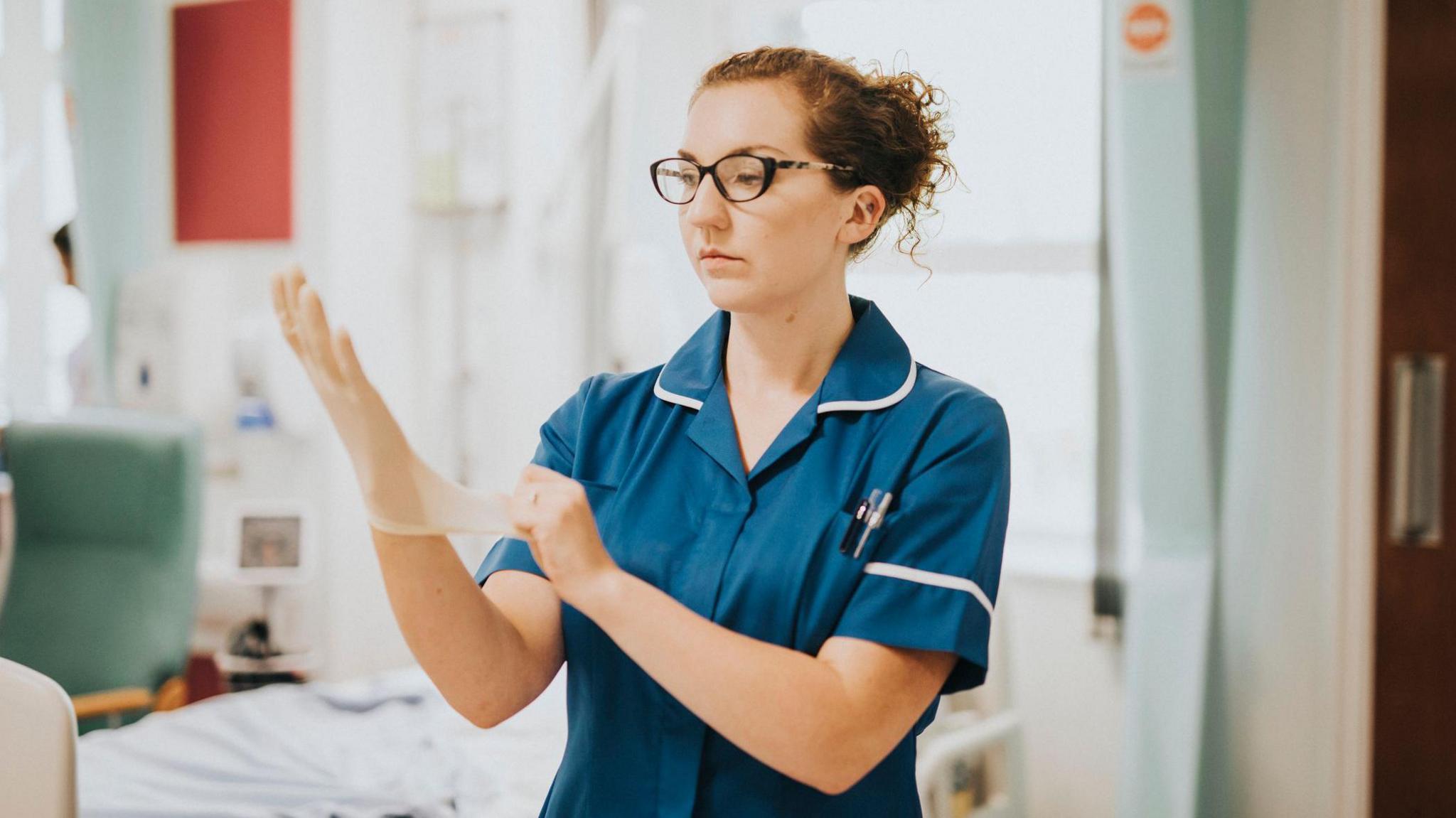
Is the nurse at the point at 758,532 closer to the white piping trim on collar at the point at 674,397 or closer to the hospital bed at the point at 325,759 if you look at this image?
the white piping trim on collar at the point at 674,397

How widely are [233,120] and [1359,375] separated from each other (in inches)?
127

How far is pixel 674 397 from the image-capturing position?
3.84 feet

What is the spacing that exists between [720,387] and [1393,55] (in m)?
1.87

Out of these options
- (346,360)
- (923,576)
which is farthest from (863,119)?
(346,360)

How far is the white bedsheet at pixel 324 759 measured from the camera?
1.94 meters

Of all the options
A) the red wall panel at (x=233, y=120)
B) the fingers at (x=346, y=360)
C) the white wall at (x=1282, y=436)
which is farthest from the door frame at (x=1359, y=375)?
the red wall panel at (x=233, y=120)

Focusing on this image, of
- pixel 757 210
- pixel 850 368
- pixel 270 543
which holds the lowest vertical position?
pixel 270 543

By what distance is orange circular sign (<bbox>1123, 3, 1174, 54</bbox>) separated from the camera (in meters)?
2.42

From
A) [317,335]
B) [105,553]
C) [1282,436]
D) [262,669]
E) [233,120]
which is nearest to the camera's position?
[317,335]

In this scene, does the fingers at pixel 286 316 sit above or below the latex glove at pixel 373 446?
above

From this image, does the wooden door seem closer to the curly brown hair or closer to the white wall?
the white wall

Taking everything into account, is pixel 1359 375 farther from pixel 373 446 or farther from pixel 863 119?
pixel 373 446

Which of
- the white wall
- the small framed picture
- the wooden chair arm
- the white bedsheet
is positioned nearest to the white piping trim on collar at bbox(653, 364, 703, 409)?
the white bedsheet

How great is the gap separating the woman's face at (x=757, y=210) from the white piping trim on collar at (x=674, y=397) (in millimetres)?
122
